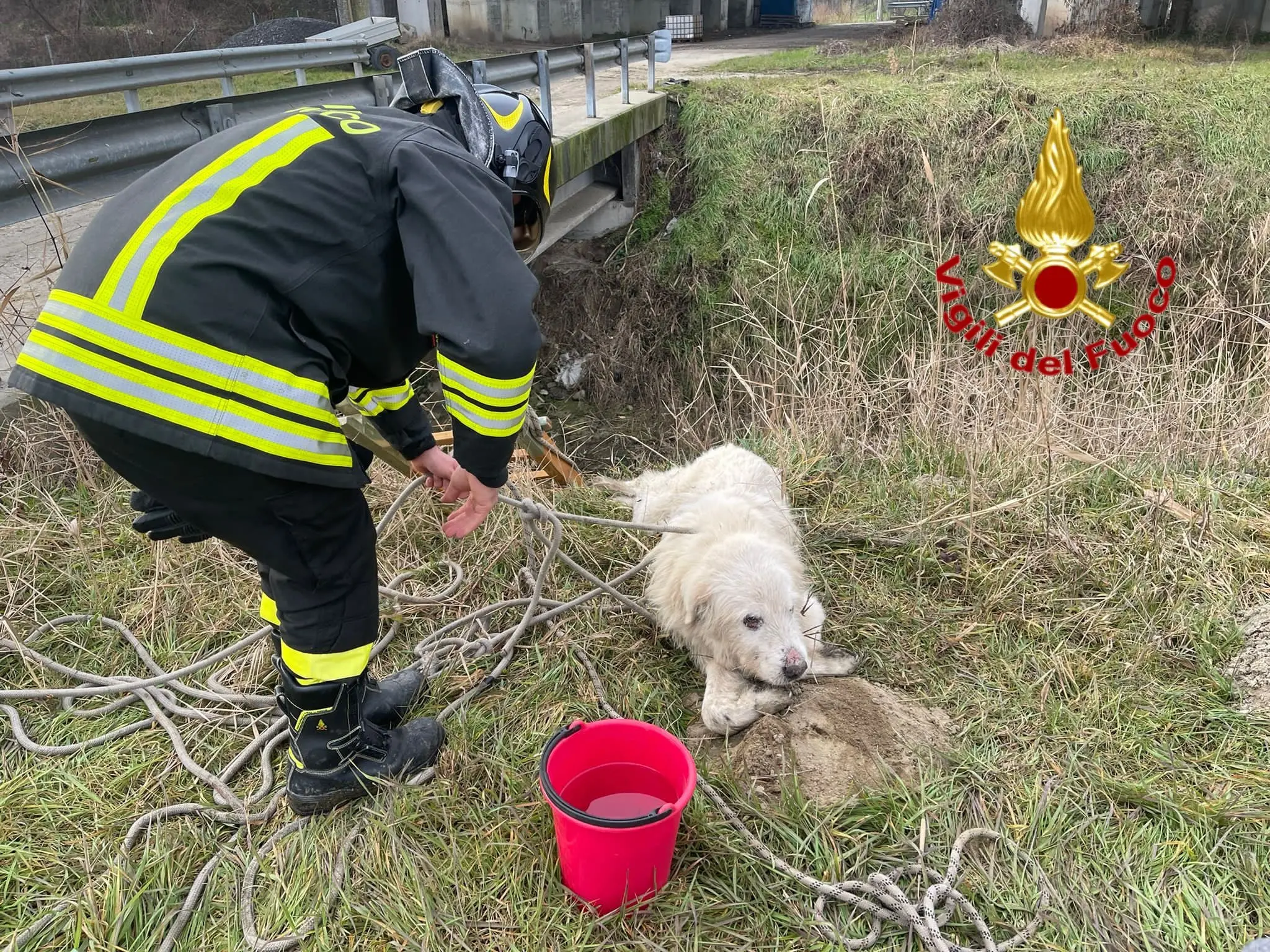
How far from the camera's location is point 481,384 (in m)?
1.82

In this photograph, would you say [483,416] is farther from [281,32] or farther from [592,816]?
[281,32]

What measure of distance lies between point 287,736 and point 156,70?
18.6 feet

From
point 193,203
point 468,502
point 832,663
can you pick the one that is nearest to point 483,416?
point 468,502

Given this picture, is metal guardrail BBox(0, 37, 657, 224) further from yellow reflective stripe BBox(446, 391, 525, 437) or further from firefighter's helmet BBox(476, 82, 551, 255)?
yellow reflective stripe BBox(446, 391, 525, 437)

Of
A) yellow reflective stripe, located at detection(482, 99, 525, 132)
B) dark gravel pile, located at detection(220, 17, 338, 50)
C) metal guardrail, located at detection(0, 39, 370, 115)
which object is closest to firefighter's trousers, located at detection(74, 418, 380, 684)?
yellow reflective stripe, located at detection(482, 99, 525, 132)

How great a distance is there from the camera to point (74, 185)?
3541 mm

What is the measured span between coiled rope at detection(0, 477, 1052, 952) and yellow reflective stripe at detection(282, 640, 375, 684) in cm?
44

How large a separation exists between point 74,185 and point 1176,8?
17826mm

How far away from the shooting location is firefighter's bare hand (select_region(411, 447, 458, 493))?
2641 millimetres

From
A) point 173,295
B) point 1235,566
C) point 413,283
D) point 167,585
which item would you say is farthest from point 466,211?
point 1235,566

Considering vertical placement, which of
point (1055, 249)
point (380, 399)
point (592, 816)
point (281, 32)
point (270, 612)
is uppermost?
point (281, 32)

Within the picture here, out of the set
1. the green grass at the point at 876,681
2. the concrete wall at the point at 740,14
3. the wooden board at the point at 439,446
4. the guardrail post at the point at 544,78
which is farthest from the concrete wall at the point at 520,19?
the wooden board at the point at 439,446

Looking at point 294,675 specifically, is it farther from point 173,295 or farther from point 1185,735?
point 1185,735

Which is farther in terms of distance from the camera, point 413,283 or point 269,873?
point 269,873
